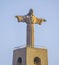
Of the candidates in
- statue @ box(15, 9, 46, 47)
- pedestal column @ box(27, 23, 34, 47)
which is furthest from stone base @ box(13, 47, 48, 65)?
statue @ box(15, 9, 46, 47)

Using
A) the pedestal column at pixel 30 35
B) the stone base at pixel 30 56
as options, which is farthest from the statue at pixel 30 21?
the stone base at pixel 30 56

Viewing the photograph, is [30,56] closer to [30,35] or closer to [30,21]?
[30,35]

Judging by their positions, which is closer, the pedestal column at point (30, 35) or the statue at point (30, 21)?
the pedestal column at point (30, 35)

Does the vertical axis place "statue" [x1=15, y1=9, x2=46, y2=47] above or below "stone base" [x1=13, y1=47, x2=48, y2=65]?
above

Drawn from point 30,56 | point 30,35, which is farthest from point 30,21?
point 30,56

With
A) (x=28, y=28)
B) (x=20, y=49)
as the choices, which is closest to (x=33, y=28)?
(x=28, y=28)

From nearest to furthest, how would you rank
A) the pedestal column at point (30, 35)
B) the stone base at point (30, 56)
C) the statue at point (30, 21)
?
1. the stone base at point (30, 56)
2. the pedestal column at point (30, 35)
3. the statue at point (30, 21)

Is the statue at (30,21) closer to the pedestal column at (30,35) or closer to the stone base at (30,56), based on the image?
the pedestal column at (30,35)

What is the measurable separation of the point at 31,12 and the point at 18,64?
17.7 ft

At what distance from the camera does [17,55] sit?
28.8 meters

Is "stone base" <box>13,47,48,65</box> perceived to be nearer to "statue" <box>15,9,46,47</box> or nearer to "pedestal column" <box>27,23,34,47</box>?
"pedestal column" <box>27,23,34,47</box>

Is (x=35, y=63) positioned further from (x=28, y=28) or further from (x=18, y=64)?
(x=28, y=28)

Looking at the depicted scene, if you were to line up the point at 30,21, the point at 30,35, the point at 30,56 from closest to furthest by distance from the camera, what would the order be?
the point at 30,56 < the point at 30,35 < the point at 30,21

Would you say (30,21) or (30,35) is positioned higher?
(30,21)
